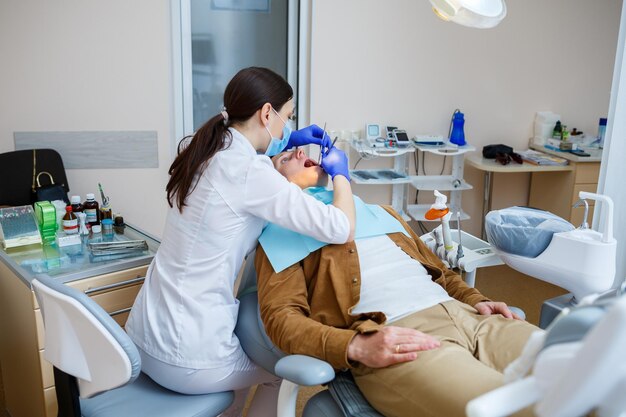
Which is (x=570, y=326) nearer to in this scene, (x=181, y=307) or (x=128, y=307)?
(x=181, y=307)

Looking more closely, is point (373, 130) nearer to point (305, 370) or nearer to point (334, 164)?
point (334, 164)

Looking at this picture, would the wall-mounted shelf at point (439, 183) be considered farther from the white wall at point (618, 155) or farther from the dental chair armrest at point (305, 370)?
the dental chair armrest at point (305, 370)

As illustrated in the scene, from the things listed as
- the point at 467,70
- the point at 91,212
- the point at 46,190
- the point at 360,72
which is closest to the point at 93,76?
the point at 46,190

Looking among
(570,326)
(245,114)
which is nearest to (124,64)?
(245,114)

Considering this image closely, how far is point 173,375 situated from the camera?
1555 millimetres

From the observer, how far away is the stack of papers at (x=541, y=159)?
3.68m

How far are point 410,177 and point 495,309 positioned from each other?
212cm

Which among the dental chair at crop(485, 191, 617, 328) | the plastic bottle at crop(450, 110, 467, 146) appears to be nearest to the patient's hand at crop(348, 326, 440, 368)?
the dental chair at crop(485, 191, 617, 328)

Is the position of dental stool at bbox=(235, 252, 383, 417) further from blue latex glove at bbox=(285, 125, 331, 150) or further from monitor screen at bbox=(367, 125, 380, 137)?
monitor screen at bbox=(367, 125, 380, 137)

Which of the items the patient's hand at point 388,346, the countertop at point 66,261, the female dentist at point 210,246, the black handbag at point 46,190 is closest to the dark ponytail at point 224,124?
the female dentist at point 210,246

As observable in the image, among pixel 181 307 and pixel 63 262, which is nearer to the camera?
pixel 181 307

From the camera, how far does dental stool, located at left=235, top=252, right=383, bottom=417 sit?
1303 millimetres

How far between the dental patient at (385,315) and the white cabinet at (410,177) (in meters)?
1.66

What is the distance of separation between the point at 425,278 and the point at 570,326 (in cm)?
85
